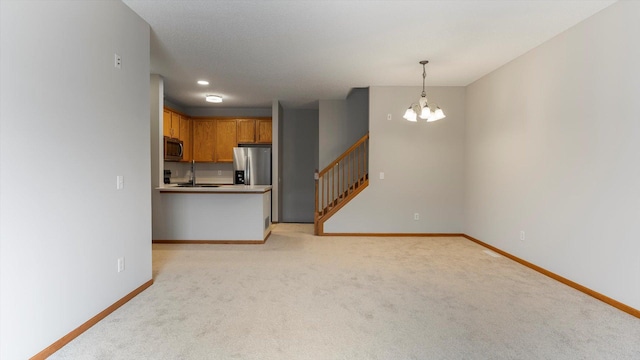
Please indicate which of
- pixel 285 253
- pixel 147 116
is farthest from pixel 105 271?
pixel 285 253

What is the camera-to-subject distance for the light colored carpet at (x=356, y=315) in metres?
2.09

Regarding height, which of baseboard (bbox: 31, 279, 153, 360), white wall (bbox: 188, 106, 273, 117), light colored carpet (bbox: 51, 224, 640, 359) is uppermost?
white wall (bbox: 188, 106, 273, 117)

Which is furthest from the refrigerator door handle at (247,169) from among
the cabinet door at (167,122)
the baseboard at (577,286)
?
the baseboard at (577,286)

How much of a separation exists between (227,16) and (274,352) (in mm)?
2922

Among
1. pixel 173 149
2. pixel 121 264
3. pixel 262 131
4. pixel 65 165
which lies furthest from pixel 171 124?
pixel 65 165

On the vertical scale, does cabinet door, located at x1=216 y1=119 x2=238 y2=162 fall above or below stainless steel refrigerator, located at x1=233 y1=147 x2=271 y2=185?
above

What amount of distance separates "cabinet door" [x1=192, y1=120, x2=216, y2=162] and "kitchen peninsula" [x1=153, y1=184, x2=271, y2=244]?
2.51 meters

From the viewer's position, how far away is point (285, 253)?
179 inches

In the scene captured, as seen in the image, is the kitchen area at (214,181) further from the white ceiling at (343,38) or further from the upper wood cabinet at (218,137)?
the white ceiling at (343,38)

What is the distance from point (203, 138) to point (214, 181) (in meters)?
1.05

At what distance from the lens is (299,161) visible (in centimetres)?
779

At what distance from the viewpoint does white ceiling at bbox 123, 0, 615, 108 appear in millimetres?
2902

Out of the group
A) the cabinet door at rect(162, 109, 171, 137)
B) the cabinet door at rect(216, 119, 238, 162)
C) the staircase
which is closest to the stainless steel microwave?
the cabinet door at rect(162, 109, 171, 137)

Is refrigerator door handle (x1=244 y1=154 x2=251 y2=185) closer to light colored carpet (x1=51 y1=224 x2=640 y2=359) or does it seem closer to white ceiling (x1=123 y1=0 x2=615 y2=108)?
white ceiling (x1=123 y1=0 x2=615 y2=108)
